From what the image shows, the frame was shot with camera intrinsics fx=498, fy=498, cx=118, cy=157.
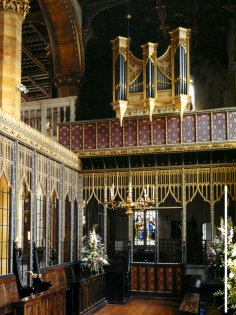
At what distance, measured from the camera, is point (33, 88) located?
27766 millimetres

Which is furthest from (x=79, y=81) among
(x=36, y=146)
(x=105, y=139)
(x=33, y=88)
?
(x=33, y=88)

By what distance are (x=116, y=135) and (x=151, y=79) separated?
1.89 metres

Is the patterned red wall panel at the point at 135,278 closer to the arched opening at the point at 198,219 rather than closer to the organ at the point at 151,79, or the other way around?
the organ at the point at 151,79

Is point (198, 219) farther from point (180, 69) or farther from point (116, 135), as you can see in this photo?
point (180, 69)

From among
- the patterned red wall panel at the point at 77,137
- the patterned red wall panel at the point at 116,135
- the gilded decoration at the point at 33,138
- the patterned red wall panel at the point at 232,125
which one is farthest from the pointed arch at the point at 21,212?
the patterned red wall panel at the point at 232,125

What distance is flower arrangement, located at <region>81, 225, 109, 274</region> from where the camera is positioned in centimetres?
1306

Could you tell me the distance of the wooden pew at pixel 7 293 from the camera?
880 cm

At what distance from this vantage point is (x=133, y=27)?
18.2m

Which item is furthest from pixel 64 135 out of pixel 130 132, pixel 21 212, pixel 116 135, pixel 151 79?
pixel 151 79

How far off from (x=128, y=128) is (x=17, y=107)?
12.4ft

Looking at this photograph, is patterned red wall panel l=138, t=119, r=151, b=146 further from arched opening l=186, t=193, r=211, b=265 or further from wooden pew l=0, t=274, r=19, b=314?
arched opening l=186, t=193, r=211, b=265

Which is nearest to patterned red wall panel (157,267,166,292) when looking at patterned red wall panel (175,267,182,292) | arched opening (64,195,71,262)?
patterned red wall panel (175,267,182,292)

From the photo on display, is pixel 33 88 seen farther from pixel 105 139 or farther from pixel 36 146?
pixel 36 146

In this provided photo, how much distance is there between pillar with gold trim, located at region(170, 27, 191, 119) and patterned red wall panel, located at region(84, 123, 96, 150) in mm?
2573
